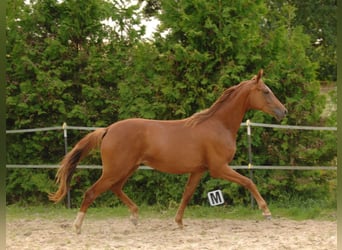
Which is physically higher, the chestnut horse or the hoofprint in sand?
the chestnut horse

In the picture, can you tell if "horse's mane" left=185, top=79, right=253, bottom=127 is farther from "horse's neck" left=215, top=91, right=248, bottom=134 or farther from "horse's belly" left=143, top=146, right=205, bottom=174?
"horse's belly" left=143, top=146, right=205, bottom=174

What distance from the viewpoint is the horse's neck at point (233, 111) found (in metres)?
5.35

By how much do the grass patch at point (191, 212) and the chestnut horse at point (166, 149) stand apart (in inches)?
39.2

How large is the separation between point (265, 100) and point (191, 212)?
202 centimetres

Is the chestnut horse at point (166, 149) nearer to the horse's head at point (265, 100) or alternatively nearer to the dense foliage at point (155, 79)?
the horse's head at point (265, 100)

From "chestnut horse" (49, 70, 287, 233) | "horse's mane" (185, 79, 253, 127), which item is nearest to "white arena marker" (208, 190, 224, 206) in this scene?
"chestnut horse" (49, 70, 287, 233)

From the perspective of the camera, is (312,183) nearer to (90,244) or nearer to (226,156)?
(226,156)

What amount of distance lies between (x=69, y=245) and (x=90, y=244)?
19 cm

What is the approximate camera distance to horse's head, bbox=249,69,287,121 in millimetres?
5258

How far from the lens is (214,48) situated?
707 centimetres

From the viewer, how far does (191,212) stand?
6.45 meters

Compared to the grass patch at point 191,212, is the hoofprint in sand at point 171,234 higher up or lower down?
higher up

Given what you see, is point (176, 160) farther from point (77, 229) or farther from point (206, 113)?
point (77, 229)

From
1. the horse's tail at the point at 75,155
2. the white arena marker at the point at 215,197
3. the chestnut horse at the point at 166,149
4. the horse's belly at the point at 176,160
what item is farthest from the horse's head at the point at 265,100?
the horse's tail at the point at 75,155
